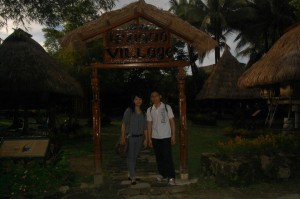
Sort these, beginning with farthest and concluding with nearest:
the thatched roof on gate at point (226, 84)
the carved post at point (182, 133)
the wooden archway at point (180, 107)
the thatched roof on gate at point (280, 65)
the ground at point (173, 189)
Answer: the thatched roof on gate at point (226, 84)
the thatched roof on gate at point (280, 65)
the wooden archway at point (180, 107)
the carved post at point (182, 133)
the ground at point (173, 189)

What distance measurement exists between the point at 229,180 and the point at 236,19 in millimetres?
28998

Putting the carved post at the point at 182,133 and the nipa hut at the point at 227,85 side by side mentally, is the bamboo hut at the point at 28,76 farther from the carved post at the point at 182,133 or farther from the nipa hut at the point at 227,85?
the nipa hut at the point at 227,85

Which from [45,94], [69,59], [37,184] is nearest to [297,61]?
[37,184]

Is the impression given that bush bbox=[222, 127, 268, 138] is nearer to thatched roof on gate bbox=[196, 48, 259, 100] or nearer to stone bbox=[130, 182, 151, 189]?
thatched roof on gate bbox=[196, 48, 259, 100]

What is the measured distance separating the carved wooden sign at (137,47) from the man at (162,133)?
0.98 metres

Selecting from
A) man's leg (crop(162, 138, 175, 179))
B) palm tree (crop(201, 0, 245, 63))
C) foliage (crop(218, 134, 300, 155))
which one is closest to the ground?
man's leg (crop(162, 138, 175, 179))

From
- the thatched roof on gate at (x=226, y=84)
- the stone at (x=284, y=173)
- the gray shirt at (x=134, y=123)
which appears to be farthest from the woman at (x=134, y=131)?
the thatched roof on gate at (x=226, y=84)

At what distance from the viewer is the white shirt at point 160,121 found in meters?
7.77

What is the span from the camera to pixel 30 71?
49.1 feet

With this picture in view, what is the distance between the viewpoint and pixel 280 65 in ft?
42.0

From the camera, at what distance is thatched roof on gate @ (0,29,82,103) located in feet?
48.3

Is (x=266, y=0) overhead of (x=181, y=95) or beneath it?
overhead

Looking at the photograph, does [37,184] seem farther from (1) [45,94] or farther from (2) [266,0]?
(2) [266,0]

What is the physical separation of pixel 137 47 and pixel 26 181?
11.6 ft
